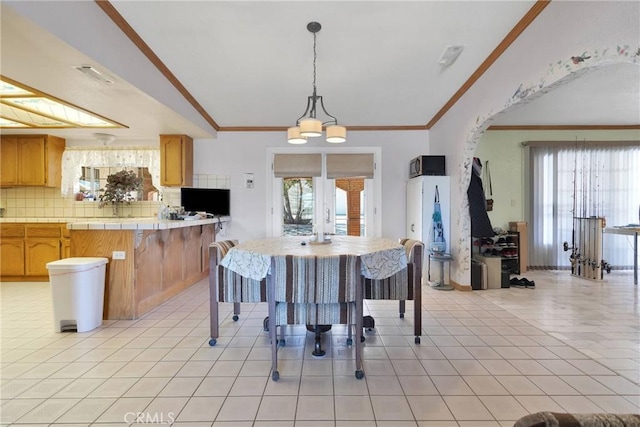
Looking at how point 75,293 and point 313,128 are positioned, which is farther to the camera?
point 75,293

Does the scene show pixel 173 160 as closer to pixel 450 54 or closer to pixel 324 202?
pixel 324 202

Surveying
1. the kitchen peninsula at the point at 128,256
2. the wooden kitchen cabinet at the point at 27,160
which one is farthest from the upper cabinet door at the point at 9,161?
the kitchen peninsula at the point at 128,256

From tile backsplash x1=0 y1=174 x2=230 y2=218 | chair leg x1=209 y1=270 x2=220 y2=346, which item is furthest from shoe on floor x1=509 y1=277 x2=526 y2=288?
tile backsplash x1=0 y1=174 x2=230 y2=218

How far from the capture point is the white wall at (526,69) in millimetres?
1859

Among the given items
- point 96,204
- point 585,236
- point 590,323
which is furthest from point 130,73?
A: point 585,236

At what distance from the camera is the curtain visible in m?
5.22

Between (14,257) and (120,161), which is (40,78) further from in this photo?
(14,257)

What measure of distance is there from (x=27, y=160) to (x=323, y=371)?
5688mm

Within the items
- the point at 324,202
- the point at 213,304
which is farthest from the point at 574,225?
the point at 213,304

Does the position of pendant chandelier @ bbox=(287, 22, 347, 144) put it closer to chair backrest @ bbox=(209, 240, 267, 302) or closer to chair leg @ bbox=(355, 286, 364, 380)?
chair backrest @ bbox=(209, 240, 267, 302)

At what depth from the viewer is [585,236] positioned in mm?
4754

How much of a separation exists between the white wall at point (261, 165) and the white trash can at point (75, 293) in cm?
244

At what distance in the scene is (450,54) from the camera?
124 inches

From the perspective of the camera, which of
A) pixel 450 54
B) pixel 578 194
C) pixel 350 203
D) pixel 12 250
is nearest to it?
pixel 450 54
